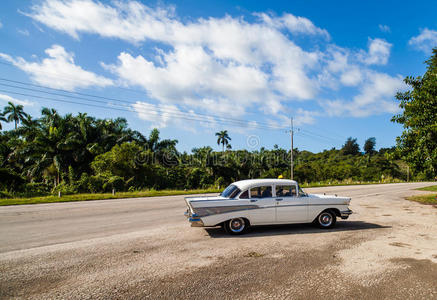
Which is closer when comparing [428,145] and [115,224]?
[115,224]

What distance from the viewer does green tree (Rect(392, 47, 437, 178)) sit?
12.2m

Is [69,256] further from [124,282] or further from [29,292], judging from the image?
[124,282]

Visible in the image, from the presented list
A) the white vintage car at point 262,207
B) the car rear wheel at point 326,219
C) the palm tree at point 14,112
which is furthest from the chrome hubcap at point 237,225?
the palm tree at point 14,112

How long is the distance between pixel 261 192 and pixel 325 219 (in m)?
2.35

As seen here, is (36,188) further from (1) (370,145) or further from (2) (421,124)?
(1) (370,145)

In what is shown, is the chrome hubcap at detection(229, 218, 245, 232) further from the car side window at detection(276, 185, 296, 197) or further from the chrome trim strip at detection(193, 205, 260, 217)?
the car side window at detection(276, 185, 296, 197)

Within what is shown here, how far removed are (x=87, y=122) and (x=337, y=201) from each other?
109ft

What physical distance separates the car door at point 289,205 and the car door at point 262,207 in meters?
0.17

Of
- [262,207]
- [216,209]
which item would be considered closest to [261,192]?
[262,207]

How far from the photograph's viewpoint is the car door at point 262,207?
7.57 metres

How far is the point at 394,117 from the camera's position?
15227mm

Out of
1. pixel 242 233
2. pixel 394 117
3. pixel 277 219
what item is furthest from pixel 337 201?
pixel 394 117

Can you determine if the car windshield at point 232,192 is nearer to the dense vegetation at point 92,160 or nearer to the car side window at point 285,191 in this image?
the car side window at point 285,191

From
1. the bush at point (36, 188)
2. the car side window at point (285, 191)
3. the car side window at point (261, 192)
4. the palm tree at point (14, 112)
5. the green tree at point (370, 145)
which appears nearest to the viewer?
the car side window at point (261, 192)
